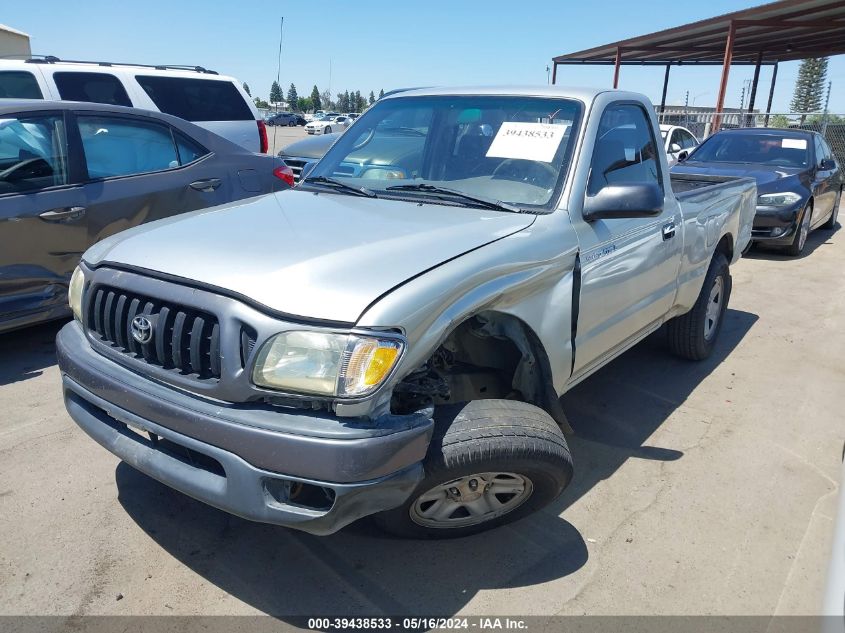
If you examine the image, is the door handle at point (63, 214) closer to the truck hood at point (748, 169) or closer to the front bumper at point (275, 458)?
the front bumper at point (275, 458)

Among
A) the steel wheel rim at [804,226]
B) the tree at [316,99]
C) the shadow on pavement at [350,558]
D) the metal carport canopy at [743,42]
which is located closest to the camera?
the shadow on pavement at [350,558]

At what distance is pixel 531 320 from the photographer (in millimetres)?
2705

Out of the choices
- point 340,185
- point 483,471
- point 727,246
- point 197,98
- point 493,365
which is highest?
point 197,98

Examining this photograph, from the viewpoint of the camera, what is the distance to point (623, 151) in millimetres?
3633

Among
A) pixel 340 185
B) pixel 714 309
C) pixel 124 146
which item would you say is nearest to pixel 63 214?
pixel 124 146

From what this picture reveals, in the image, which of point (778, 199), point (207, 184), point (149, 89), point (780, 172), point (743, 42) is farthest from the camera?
point (743, 42)

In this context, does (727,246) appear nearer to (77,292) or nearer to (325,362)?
(325,362)

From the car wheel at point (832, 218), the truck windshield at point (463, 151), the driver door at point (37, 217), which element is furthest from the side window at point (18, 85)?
the car wheel at point (832, 218)

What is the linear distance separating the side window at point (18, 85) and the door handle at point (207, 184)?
2.87m

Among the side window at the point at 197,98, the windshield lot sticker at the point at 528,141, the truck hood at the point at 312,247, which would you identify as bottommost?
the truck hood at the point at 312,247

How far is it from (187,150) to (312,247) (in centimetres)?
360

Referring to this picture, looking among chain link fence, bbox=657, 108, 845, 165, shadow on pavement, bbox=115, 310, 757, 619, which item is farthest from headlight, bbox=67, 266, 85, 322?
chain link fence, bbox=657, 108, 845, 165

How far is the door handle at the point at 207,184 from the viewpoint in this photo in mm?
5390

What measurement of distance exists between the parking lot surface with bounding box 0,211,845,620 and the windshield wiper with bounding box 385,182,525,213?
1396mm
